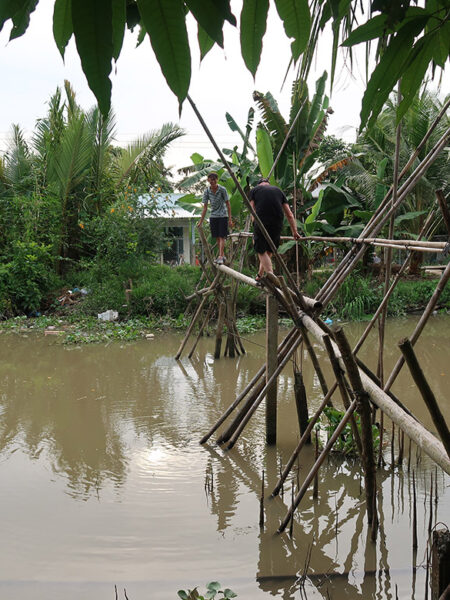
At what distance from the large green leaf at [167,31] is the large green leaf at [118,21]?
72 mm

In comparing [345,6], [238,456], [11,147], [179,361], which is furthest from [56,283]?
[345,6]

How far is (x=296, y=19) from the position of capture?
0.96 m

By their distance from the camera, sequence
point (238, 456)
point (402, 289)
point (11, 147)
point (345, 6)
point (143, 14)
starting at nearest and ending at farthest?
point (143, 14) → point (345, 6) → point (238, 456) → point (402, 289) → point (11, 147)

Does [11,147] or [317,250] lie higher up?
[11,147]

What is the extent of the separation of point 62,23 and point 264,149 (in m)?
9.91

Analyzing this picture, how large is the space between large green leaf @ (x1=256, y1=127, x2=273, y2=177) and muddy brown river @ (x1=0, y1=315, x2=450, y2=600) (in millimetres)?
4813

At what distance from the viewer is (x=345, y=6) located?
4.20 feet

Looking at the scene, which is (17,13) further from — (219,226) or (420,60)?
(219,226)

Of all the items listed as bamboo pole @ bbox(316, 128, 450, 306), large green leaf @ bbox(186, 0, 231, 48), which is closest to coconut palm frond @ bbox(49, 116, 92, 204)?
bamboo pole @ bbox(316, 128, 450, 306)

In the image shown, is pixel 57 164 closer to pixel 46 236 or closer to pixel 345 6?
pixel 46 236

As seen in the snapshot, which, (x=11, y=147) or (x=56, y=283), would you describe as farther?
(x=11, y=147)

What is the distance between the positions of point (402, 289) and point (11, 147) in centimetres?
996

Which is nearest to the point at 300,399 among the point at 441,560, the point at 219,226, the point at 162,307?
the point at 441,560

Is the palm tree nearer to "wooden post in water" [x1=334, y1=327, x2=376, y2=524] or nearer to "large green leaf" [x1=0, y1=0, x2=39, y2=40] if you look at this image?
"wooden post in water" [x1=334, y1=327, x2=376, y2=524]
